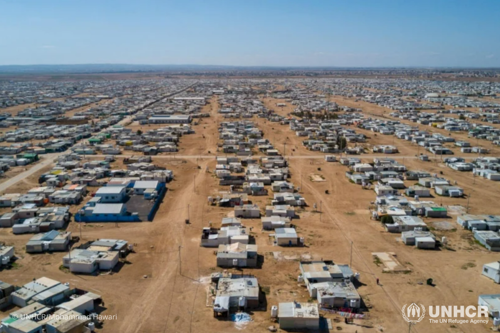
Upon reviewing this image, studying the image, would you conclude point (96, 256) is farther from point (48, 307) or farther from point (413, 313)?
point (413, 313)

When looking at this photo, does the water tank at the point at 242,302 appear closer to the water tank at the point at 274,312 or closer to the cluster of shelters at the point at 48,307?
the water tank at the point at 274,312

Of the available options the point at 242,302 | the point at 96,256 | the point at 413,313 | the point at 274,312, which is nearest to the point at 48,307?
the point at 96,256

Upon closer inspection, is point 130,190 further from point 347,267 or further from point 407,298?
point 407,298

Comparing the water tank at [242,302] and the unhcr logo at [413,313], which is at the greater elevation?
the water tank at [242,302]

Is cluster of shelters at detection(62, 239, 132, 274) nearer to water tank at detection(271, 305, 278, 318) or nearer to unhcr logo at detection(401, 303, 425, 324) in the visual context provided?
water tank at detection(271, 305, 278, 318)

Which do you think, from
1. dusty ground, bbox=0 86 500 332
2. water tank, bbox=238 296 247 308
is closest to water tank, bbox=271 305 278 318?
dusty ground, bbox=0 86 500 332

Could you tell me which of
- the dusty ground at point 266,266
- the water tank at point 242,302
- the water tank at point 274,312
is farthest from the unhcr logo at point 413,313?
the water tank at point 242,302
